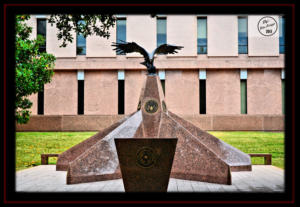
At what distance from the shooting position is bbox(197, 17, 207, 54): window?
19891 mm

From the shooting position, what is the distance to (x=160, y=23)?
1994cm

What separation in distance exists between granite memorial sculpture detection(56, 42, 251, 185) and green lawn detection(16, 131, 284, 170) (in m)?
3.06

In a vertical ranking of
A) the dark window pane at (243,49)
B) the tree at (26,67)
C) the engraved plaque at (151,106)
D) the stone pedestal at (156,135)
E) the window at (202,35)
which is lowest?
the stone pedestal at (156,135)

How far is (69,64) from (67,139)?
6.07 m

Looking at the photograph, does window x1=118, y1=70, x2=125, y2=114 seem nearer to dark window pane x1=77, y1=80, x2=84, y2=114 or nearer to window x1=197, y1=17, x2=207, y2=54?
dark window pane x1=77, y1=80, x2=84, y2=114

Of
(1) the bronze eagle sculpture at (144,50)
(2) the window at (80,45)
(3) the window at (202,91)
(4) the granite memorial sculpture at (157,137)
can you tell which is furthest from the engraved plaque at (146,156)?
(2) the window at (80,45)

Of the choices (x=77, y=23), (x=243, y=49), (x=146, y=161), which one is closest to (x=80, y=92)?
(x=243, y=49)

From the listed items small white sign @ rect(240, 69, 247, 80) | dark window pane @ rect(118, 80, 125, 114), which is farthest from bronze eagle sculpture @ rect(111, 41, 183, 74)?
small white sign @ rect(240, 69, 247, 80)

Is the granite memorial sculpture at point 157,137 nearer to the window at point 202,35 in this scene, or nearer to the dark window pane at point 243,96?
the window at point 202,35

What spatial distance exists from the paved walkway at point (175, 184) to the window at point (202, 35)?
13087 millimetres

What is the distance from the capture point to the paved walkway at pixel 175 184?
6.08 meters

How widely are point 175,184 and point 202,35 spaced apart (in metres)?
15.0

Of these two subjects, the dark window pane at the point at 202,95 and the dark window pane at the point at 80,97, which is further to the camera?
the dark window pane at the point at 80,97
